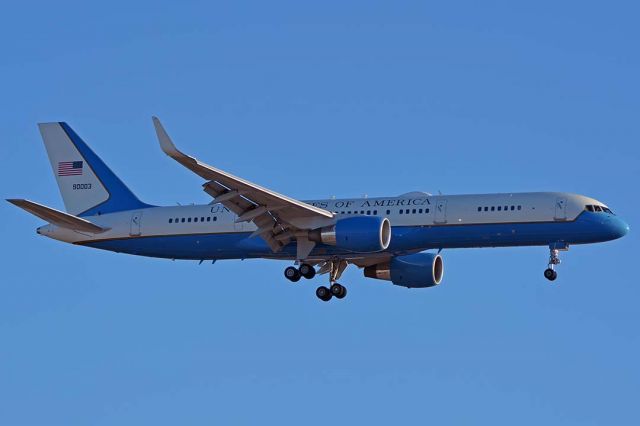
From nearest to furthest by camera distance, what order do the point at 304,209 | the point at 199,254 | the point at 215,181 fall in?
the point at 215,181
the point at 304,209
the point at 199,254

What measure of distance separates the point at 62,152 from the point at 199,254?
10.6m

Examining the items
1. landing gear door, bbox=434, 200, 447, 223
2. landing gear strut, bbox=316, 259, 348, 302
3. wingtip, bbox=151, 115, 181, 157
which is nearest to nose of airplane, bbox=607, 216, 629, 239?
landing gear door, bbox=434, 200, 447, 223

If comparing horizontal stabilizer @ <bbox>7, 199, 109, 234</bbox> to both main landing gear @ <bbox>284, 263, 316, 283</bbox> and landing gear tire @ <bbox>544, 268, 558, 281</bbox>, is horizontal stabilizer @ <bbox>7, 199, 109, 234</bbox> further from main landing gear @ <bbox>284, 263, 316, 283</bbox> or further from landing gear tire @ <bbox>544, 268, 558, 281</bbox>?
landing gear tire @ <bbox>544, 268, 558, 281</bbox>

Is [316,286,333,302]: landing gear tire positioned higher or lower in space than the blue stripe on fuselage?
lower

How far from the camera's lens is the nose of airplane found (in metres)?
63.3

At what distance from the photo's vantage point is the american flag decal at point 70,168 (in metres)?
73.0

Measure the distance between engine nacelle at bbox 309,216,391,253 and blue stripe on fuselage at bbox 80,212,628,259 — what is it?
3.25ft

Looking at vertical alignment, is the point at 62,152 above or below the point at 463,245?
above

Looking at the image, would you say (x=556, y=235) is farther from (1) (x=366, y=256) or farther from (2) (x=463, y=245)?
(1) (x=366, y=256)

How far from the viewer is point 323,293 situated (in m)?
68.7

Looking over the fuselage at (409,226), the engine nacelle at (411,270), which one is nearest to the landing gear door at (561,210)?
the fuselage at (409,226)

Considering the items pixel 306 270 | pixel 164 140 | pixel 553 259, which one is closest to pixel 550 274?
pixel 553 259

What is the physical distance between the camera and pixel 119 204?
7125 cm

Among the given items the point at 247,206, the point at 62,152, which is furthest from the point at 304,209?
the point at 62,152
